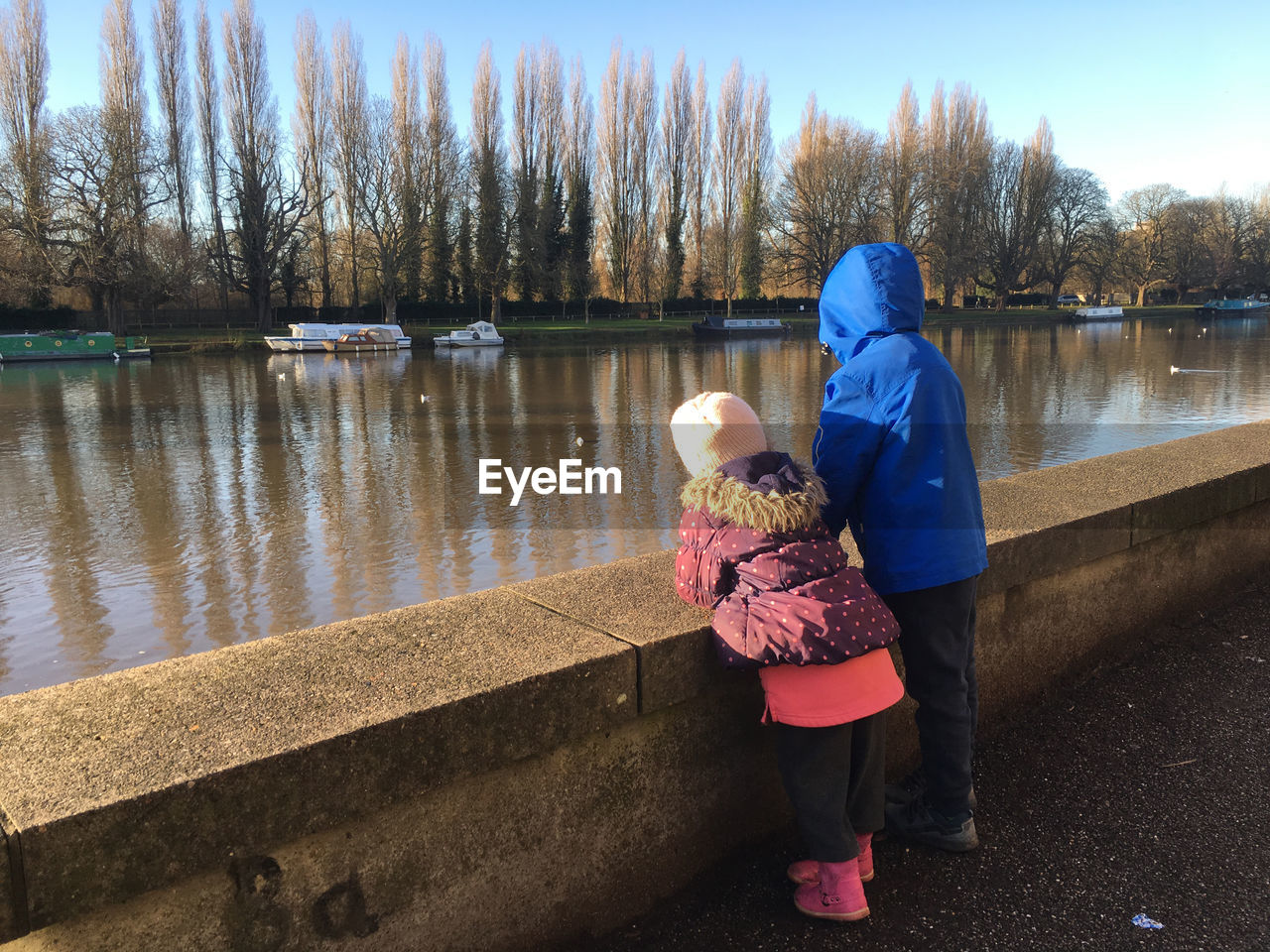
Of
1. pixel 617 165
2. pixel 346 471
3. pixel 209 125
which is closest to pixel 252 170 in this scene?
pixel 209 125

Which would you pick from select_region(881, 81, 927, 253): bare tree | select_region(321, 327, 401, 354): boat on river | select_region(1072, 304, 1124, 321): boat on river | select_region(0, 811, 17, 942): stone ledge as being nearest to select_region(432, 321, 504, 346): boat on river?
select_region(321, 327, 401, 354): boat on river

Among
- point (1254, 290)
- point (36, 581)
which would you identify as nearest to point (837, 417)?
point (36, 581)

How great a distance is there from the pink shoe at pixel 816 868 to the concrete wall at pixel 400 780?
199 mm

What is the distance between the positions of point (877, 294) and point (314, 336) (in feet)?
153

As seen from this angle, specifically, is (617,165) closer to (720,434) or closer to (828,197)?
(828,197)

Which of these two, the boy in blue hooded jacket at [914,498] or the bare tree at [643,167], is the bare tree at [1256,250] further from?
the boy in blue hooded jacket at [914,498]

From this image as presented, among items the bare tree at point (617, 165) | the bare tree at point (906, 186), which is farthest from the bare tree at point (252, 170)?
the bare tree at point (906, 186)

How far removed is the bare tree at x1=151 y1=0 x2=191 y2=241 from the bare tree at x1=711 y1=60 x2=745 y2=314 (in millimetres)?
32943

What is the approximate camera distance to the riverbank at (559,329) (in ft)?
146

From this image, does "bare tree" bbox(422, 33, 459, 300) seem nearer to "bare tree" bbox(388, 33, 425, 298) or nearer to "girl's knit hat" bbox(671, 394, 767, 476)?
"bare tree" bbox(388, 33, 425, 298)

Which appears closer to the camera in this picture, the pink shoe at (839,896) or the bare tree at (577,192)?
the pink shoe at (839,896)

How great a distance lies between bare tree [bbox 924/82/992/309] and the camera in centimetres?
6512

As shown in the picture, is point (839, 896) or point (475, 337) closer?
point (839, 896)

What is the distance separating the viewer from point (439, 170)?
52.8 metres
